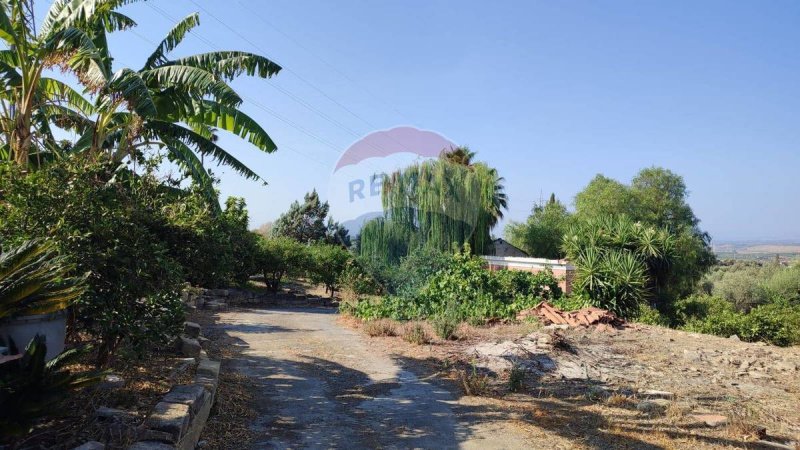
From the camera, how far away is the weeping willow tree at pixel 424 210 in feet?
A: 73.0

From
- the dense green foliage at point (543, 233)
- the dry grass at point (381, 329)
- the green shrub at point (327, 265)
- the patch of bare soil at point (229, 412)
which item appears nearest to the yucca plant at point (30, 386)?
the patch of bare soil at point (229, 412)

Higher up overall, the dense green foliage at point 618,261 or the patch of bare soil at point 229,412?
the dense green foliage at point 618,261

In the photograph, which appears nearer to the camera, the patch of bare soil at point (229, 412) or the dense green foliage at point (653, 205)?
the patch of bare soil at point (229, 412)

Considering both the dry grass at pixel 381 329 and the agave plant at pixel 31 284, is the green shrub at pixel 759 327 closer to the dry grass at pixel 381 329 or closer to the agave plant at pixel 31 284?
the dry grass at pixel 381 329

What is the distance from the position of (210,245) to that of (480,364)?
4480 mm

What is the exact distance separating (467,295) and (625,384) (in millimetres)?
6586

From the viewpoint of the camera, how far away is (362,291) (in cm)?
1925

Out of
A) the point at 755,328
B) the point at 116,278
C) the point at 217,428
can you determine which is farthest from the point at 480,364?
the point at 755,328

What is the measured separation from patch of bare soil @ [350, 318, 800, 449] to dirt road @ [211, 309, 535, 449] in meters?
0.43

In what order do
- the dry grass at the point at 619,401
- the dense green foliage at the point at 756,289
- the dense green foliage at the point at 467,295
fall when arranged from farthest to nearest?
the dense green foliage at the point at 756,289 → the dense green foliage at the point at 467,295 → the dry grass at the point at 619,401

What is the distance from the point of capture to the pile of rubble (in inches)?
458

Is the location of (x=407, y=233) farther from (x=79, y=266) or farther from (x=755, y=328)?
(x=79, y=266)

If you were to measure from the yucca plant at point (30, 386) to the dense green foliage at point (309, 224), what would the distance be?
37.5m

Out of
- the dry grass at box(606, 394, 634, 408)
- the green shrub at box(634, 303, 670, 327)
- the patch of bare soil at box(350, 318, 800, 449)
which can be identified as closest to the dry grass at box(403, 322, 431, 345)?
the patch of bare soil at box(350, 318, 800, 449)
